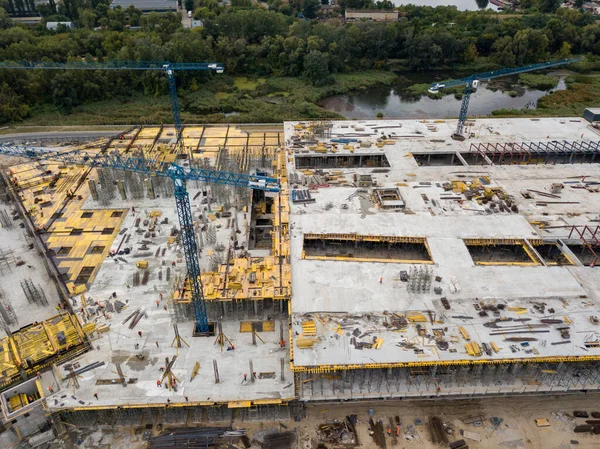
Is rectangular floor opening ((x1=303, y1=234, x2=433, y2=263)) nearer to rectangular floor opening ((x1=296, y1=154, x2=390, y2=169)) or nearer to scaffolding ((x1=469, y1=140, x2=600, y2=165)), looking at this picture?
rectangular floor opening ((x1=296, y1=154, x2=390, y2=169))

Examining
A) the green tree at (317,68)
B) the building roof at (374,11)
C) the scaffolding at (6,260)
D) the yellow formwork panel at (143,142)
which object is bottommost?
the scaffolding at (6,260)

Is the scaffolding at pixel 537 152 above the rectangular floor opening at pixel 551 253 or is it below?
above

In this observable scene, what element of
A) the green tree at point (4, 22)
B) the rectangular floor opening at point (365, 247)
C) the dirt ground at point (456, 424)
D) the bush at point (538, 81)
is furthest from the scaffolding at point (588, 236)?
the green tree at point (4, 22)

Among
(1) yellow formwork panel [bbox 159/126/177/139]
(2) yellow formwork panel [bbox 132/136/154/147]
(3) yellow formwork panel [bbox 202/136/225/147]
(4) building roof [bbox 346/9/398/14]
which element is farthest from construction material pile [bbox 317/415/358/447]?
(4) building roof [bbox 346/9/398/14]

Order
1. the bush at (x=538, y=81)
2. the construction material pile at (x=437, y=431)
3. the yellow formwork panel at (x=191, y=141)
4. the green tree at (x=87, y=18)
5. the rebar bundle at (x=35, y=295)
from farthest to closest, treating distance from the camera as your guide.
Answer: the green tree at (x=87, y=18) → the bush at (x=538, y=81) → the yellow formwork panel at (x=191, y=141) → the rebar bundle at (x=35, y=295) → the construction material pile at (x=437, y=431)

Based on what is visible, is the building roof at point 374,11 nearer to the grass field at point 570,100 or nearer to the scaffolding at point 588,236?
the grass field at point 570,100

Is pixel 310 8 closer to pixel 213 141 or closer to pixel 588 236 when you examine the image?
pixel 213 141

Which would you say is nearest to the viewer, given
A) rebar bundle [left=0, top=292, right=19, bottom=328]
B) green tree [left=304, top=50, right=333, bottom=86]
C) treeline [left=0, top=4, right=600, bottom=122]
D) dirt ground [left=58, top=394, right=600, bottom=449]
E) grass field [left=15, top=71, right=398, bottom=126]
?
dirt ground [left=58, top=394, right=600, bottom=449]

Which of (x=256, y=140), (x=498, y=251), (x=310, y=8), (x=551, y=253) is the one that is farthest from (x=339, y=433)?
(x=310, y=8)
